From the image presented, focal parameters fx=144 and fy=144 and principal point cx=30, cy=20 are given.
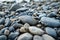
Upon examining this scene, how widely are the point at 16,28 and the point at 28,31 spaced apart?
0.23 m

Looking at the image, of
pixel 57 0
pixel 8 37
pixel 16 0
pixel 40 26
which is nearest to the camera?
pixel 8 37

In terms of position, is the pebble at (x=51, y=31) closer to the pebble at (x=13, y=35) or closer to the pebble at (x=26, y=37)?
the pebble at (x=26, y=37)

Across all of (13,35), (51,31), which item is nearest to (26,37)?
(13,35)

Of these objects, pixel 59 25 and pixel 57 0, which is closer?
pixel 59 25

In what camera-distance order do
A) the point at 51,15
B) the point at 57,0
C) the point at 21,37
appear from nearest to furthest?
the point at 21,37 → the point at 51,15 → the point at 57,0

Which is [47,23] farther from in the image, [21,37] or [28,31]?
[21,37]

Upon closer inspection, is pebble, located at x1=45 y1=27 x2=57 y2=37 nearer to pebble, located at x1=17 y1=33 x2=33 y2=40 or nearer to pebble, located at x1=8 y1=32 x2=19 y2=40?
pebble, located at x1=17 y1=33 x2=33 y2=40

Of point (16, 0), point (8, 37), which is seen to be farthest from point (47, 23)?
point (16, 0)

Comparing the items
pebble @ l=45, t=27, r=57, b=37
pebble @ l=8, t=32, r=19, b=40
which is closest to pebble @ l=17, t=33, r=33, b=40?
pebble @ l=8, t=32, r=19, b=40

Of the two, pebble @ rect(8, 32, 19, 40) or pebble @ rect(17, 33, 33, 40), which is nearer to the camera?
pebble @ rect(17, 33, 33, 40)

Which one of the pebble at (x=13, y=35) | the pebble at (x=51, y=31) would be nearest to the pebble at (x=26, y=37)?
the pebble at (x=13, y=35)

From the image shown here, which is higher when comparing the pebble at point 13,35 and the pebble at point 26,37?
the pebble at point 26,37

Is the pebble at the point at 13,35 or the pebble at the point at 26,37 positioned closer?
the pebble at the point at 26,37

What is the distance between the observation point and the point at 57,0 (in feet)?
11.8
